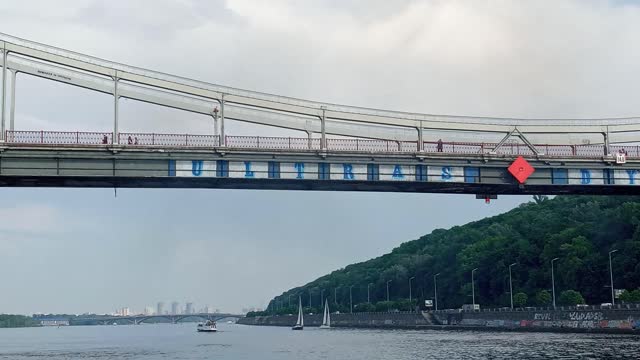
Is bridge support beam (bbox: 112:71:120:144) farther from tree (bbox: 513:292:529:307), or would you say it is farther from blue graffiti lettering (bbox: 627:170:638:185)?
tree (bbox: 513:292:529:307)

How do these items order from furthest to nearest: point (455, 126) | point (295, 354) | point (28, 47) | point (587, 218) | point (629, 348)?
point (587, 218) → point (295, 354) → point (629, 348) → point (455, 126) → point (28, 47)

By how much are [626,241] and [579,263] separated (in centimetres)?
959

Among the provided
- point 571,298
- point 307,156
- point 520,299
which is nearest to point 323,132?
point 307,156

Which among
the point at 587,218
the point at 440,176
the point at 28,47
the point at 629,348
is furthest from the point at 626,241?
the point at 28,47

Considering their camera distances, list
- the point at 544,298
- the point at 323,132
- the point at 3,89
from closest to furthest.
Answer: the point at 3,89 → the point at 323,132 → the point at 544,298

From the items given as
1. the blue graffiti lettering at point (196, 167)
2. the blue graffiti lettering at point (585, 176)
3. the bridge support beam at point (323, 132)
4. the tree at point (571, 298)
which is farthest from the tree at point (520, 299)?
the blue graffiti lettering at point (196, 167)

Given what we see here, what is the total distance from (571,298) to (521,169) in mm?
89012

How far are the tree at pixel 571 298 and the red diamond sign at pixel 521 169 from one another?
287 feet

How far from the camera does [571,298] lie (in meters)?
149

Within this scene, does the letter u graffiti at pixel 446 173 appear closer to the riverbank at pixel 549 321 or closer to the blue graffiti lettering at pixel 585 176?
the blue graffiti lettering at pixel 585 176

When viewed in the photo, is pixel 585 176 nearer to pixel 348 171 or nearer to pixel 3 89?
pixel 348 171

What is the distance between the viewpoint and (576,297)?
148 m

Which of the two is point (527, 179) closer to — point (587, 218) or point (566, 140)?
point (566, 140)

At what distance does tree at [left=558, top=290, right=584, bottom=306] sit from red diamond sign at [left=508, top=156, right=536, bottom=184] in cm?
8758
